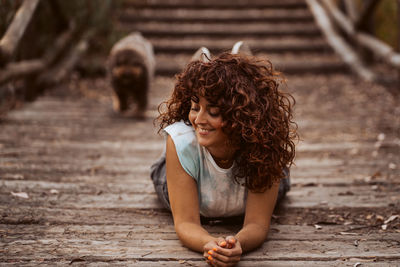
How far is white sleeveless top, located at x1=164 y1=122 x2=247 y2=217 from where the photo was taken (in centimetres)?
220

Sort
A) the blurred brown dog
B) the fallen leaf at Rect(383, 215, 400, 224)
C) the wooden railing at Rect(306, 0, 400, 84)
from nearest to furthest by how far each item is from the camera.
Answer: the fallen leaf at Rect(383, 215, 400, 224)
the blurred brown dog
the wooden railing at Rect(306, 0, 400, 84)

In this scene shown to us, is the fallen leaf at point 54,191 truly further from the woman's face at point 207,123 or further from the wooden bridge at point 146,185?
the woman's face at point 207,123

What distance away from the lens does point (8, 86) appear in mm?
5062

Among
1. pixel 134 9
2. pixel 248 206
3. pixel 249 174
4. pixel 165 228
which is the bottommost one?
pixel 165 228

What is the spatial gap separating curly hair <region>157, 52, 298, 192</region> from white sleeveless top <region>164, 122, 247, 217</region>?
104 millimetres

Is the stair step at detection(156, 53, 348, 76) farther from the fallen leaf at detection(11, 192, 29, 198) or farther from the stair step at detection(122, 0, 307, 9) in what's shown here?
the fallen leaf at detection(11, 192, 29, 198)

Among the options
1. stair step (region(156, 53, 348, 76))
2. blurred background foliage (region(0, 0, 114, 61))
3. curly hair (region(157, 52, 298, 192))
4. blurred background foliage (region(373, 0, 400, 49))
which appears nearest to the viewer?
curly hair (region(157, 52, 298, 192))

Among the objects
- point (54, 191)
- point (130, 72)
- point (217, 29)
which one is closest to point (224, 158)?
point (54, 191)

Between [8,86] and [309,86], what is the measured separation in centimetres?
428

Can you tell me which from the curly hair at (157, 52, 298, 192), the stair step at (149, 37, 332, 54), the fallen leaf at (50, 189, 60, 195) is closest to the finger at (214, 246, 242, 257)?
the curly hair at (157, 52, 298, 192)

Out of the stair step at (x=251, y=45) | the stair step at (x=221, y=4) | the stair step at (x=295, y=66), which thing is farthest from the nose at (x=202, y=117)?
the stair step at (x=221, y=4)

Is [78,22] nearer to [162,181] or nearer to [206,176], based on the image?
[162,181]

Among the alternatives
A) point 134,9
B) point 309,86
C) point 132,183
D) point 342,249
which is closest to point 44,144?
point 132,183

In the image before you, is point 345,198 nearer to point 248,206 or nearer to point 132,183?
point 248,206
